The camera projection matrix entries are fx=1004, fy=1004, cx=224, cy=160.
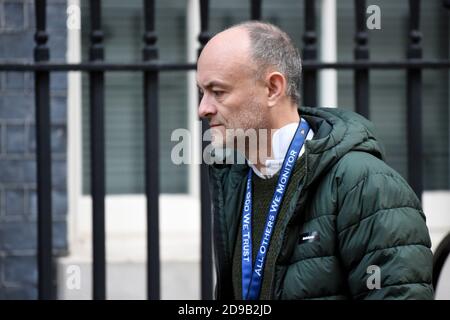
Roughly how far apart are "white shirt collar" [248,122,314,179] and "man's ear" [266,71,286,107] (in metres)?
0.08

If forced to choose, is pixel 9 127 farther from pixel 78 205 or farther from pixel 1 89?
pixel 78 205

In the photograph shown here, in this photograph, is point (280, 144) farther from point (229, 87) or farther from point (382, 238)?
point (382, 238)

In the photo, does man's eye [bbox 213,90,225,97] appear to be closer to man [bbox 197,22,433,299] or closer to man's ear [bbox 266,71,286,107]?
man [bbox 197,22,433,299]

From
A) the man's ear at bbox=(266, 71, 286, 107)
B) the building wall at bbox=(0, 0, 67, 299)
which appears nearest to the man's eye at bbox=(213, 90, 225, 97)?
the man's ear at bbox=(266, 71, 286, 107)

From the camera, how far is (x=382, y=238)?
2.40 meters

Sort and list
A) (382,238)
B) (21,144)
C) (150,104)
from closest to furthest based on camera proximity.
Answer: (382,238) → (150,104) → (21,144)

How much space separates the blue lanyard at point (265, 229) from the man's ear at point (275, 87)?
0.09 meters

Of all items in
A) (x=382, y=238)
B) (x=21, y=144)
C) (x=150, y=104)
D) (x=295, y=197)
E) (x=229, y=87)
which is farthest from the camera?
(x=21, y=144)

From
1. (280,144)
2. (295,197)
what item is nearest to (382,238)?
(295,197)

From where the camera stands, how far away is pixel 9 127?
18.5ft

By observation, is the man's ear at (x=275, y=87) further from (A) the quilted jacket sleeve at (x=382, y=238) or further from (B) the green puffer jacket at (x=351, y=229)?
(A) the quilted jacket sleeve at (x=382, y=238)

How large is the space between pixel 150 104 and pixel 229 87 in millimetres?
1304

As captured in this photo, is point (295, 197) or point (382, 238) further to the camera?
point (295, 197)
